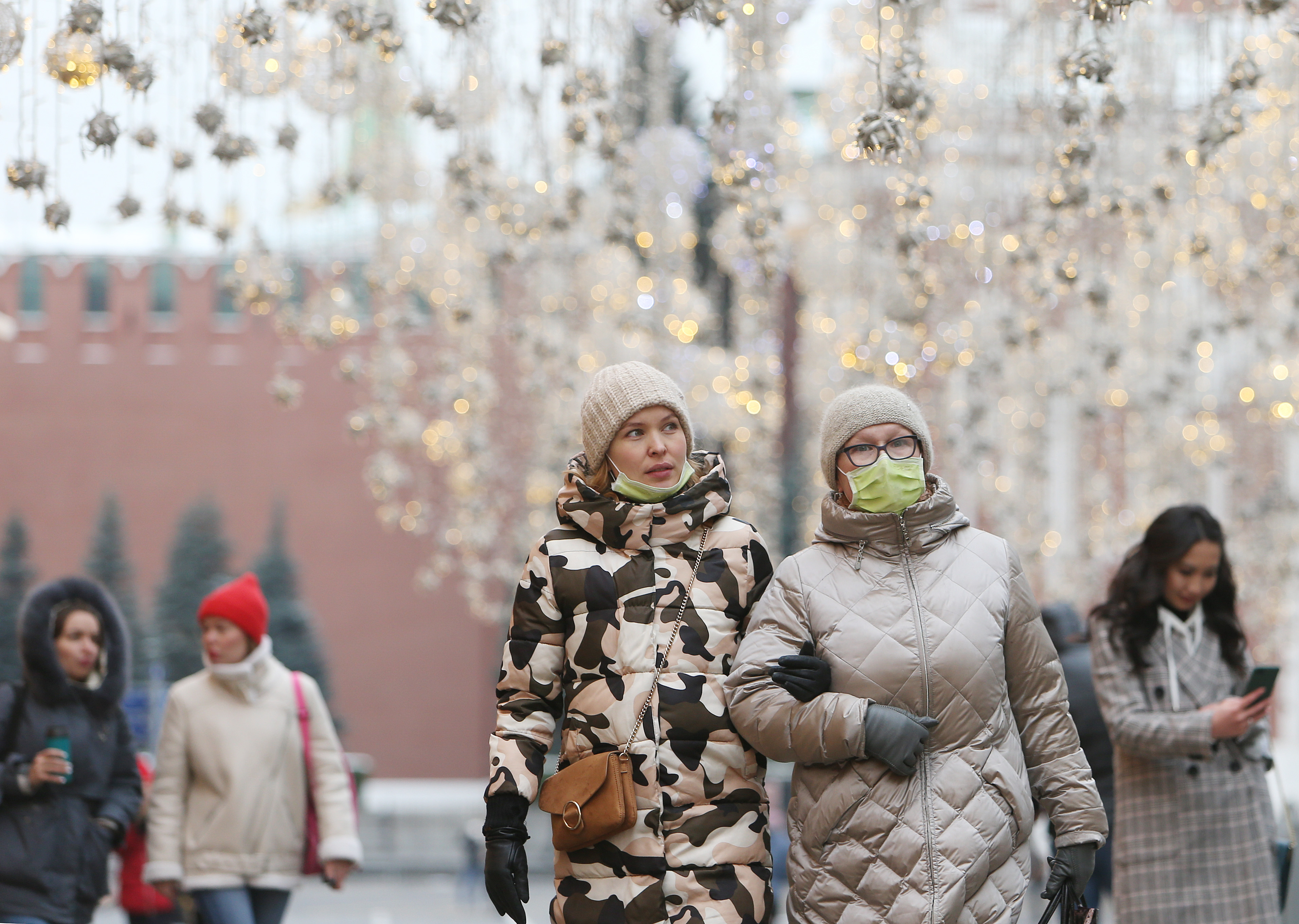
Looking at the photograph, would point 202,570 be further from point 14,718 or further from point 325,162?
point 14,718

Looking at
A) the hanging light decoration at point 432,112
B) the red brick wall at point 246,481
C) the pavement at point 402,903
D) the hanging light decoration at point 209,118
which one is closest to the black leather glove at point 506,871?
the hanging light decoration at point 209,118

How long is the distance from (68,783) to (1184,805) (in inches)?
149

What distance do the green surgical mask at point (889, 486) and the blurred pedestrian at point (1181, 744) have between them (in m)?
1.70

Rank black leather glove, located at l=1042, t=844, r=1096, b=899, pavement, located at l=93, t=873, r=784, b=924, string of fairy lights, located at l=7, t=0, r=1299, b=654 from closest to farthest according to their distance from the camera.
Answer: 1. black leather glove, located at l=1042, t=844, r=1096, b=899
2. string of fairy lights, located at l=7, t=0, r=1299, b=654
3. pavement, located at l=93, t=873, r=784, b=924

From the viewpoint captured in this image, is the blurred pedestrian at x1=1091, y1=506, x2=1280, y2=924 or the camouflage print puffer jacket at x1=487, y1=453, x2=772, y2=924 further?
the blurred pedestrian at x1=1091, y1=506, x2=1280, y2=924

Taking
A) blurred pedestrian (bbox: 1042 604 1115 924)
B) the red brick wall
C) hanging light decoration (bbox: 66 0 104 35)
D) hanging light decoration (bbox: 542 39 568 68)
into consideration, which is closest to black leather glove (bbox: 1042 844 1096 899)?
blurred pedestrian (bbox: 1042 604 1115 924)

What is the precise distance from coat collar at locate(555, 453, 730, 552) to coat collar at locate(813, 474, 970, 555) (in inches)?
11.1

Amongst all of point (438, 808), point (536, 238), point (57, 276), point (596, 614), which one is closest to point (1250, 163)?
point (536, 238)

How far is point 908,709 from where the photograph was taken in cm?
333

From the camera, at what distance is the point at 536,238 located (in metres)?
9.93

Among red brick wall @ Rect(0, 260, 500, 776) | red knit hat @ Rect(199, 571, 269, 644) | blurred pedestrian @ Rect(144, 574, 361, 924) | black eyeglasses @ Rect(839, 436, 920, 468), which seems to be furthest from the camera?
red brick wall @ Rect(0, 260, 500, 776)

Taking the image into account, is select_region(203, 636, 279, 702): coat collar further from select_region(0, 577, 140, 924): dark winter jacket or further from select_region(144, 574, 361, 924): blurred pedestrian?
select_region(0, 577, 140, 924): dark winter jacket

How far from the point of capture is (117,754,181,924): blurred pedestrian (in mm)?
5770

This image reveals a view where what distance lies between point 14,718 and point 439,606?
87.8 ft
